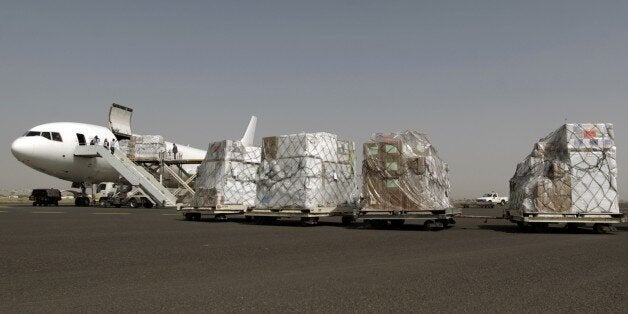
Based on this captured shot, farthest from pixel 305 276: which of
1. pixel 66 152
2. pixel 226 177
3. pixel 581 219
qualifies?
pixel 66 152

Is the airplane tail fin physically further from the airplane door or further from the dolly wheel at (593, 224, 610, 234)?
the dolly wheel at (593, 224, 610, 234)

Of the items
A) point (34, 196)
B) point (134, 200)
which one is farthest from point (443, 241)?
point (34, 196)

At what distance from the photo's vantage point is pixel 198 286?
5.04 m

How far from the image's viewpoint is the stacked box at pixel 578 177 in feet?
42.2

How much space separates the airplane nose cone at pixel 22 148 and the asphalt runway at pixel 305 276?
20.7 metres

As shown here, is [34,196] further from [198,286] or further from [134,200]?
[198,286]

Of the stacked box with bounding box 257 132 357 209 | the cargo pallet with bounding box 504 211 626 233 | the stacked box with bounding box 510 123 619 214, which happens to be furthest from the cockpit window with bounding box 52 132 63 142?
the cargo pallet with bounding box 504 211 626 233

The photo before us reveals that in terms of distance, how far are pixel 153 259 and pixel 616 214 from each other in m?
11.8

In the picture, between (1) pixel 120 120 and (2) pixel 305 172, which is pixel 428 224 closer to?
(2) pixel 305 172

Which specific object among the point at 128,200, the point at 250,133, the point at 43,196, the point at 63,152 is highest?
the point at 250,133

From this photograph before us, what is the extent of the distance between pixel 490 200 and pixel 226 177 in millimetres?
39054

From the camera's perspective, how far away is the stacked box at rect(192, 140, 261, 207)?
18.7 meters

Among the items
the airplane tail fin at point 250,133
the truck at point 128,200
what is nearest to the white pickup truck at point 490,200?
the airplane tail fin at point 250,133

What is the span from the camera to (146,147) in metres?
33.8
